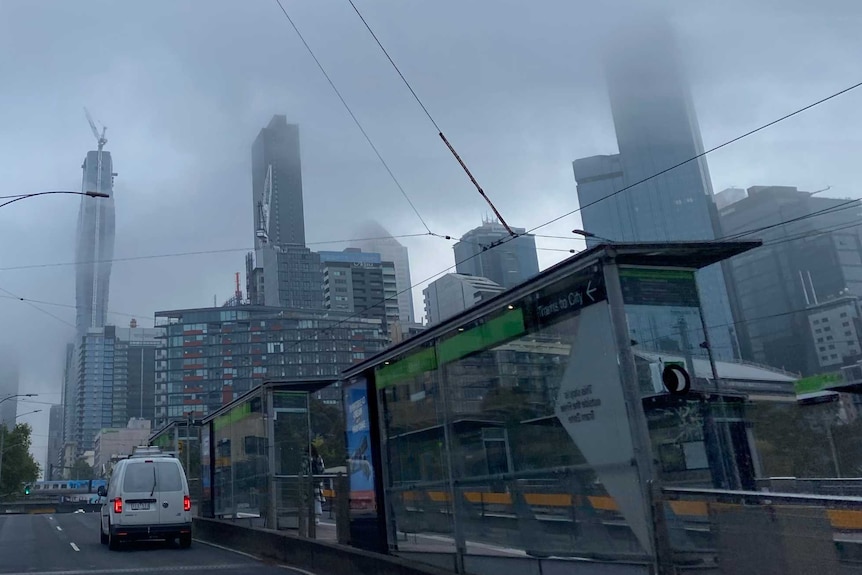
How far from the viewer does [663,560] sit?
6.01 m

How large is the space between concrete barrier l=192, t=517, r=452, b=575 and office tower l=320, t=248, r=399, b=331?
443 feet

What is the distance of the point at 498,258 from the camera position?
156ft

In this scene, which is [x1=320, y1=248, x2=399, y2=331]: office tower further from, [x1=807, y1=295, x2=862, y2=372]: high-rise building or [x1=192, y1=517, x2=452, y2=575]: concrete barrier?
[x1=192, y1=517, x2=452, y2=575]: concrete barrier

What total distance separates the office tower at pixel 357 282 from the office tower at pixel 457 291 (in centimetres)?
10977

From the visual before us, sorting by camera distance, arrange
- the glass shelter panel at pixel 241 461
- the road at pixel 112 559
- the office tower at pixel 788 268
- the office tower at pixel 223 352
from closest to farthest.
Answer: the road at pixel 112 559 → the glass shelter panel at pixel 241 461 → the office tower at pixel 788 268 → the office tower at pixel 223 352

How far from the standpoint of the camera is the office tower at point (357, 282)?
162 meters

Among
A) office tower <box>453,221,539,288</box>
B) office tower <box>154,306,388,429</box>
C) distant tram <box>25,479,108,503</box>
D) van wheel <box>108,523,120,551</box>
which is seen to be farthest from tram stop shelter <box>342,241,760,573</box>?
office tower <box>154,306,388,429</box>

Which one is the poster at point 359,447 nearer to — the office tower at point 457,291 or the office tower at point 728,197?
the office tower at point 457,291

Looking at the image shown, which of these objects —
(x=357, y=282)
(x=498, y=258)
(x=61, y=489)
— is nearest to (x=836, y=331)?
(x=498, y=258)

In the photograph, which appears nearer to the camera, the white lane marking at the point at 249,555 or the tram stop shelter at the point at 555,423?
the tram stop shelter at the point at 555,423

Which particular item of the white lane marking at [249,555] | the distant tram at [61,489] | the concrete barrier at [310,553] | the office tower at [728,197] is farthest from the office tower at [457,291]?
the distant tram at [61,489]

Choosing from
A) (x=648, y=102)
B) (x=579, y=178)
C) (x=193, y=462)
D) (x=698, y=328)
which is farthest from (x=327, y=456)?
(x=648, y=102)

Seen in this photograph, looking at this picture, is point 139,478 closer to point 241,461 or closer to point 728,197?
point 241,461

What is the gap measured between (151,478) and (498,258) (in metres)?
32.7
